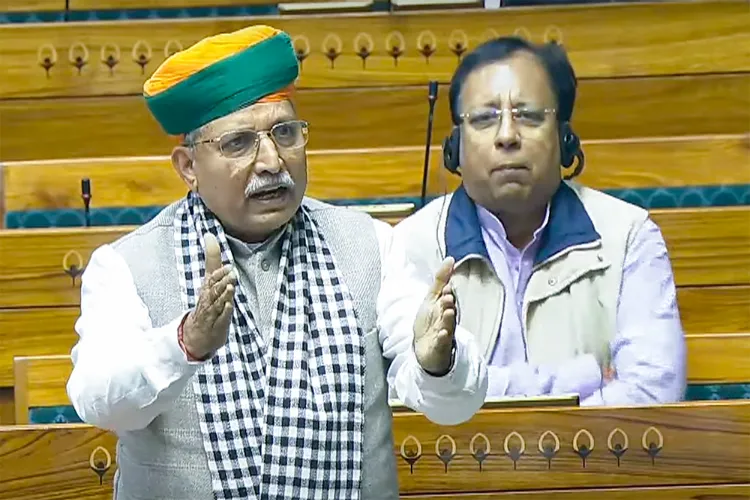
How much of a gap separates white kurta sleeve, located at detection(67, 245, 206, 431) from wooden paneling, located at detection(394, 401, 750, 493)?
1.52ft

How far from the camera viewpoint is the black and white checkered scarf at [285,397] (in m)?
1.33

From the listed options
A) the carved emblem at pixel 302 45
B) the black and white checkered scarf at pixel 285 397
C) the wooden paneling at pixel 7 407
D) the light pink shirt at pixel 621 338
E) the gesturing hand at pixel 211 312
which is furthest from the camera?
the carved emblem at pixel 302 45

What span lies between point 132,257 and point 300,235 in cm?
15

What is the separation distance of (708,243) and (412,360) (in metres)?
1.05

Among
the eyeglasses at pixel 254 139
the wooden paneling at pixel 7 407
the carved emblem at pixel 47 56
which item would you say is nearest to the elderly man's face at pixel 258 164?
→ the eyeglasses at pixel 254 139

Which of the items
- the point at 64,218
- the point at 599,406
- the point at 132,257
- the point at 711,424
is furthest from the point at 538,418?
the point at 64,218

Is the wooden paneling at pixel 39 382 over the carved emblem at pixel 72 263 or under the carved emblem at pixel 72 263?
under

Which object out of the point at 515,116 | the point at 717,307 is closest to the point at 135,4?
the point at 515,116

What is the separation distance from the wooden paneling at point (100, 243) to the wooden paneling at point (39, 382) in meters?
0.32

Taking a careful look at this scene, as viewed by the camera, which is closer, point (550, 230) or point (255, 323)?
point (255, 323)

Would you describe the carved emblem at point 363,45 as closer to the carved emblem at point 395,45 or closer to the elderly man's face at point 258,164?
the carved emblem at point 395,45

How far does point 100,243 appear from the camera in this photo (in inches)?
85.7

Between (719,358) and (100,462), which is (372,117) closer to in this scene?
(719,358)

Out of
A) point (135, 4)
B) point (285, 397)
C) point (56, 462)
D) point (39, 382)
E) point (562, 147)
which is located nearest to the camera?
point (285, 397)
